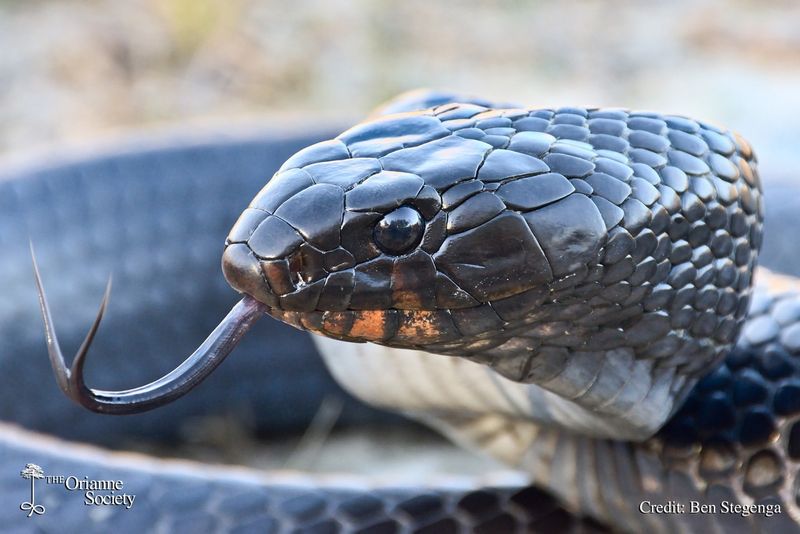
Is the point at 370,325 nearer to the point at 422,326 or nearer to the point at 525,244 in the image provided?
the point at 422,326

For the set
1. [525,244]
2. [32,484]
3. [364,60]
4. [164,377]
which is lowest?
[364,60]

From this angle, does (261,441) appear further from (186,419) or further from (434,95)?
(434,95)

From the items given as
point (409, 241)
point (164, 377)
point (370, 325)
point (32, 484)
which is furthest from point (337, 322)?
point (32, 484)

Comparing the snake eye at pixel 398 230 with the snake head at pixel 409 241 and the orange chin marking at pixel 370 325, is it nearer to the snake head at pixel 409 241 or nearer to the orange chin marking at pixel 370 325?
the snake head at pixel 409 241

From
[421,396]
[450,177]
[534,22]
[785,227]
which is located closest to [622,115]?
[450,177]

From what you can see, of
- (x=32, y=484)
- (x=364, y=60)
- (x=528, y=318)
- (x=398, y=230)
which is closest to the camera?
(x=398, y=230)

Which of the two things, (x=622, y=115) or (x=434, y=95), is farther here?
(x=434, y=95)

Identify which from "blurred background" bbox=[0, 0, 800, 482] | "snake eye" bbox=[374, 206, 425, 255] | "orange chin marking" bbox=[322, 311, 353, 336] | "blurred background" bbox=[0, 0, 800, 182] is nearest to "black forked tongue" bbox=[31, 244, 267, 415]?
"orange chin marking" bbox=[322, 311, 353, 336]
